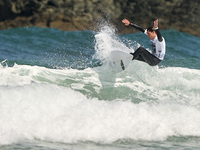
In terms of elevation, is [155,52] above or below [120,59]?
above

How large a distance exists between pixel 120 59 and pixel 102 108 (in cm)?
191

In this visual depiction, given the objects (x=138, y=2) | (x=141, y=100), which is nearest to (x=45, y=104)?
(x=141, y=100)

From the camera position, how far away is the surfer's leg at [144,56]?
8.11 metres

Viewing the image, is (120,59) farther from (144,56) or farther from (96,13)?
(96,13)

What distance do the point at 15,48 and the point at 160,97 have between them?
382 inches

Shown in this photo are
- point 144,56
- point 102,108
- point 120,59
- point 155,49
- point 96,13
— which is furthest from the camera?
point 96,13

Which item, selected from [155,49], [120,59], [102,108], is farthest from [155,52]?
[102,108]

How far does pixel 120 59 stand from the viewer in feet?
26.6

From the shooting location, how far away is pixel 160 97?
8.06 meters

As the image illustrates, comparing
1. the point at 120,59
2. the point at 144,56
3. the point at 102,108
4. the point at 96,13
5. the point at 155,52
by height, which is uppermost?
the point at 96,13

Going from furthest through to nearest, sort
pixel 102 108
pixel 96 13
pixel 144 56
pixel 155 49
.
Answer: pixel 96 13 < pixel 155 49 < pixel 144 56 < pixel 102 108

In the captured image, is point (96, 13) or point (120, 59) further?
point (96, 13)

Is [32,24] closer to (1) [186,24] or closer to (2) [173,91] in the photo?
(1) [186,24]

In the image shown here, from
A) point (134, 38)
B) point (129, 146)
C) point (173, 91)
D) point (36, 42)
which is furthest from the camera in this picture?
point (134, 38)
